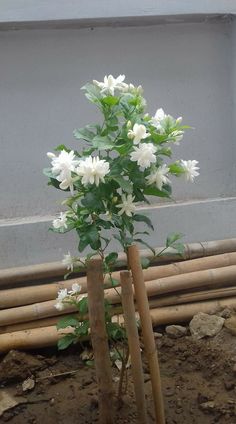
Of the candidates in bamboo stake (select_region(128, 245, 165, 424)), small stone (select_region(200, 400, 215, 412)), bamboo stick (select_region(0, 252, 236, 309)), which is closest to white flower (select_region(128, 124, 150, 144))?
bamboo stake (select_region(128, 245, 165, 424))

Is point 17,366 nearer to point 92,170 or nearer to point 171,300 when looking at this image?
point 171,300

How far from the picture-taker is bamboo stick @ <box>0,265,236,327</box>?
7.27 feet

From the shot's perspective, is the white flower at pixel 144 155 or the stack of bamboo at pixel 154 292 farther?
the stack of bamboo at pixel 154 292

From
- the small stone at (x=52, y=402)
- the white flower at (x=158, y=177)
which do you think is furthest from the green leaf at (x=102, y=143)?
the small stone at (x=52, y=402)

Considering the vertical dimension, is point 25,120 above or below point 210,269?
above

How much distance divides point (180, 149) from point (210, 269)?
634 mm

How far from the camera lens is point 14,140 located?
2391mm

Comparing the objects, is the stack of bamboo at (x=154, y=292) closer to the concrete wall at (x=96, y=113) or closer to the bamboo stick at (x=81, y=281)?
the bamboo stick at (x=81, y=281)

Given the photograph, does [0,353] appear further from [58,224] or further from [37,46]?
[37,46]

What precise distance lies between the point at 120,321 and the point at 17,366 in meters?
0.46

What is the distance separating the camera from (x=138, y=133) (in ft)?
4.42

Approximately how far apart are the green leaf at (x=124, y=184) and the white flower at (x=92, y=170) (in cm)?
6

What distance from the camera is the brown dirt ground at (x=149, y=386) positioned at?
71.6 inches

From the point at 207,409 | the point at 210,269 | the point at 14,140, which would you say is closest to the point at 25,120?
the point at 14,140
